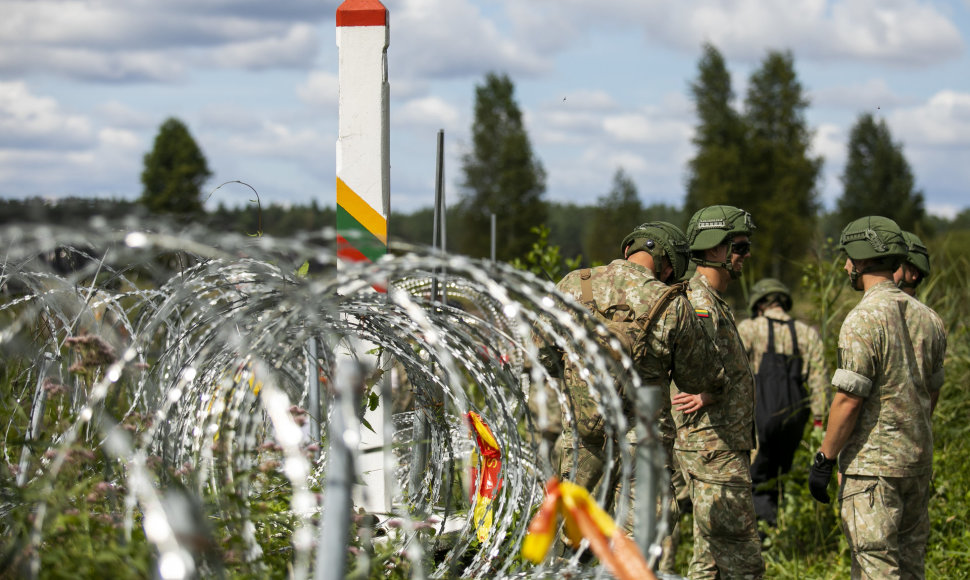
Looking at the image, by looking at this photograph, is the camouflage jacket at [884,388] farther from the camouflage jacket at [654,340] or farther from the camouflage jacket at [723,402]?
the camouflage jacket at [654,340]

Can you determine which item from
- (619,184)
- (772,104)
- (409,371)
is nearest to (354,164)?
(409,371)

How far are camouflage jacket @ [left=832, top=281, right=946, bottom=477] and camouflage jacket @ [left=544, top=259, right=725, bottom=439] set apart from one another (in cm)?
57

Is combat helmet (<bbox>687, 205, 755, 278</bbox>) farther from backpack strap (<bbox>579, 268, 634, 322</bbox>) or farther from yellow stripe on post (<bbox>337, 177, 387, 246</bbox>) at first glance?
yellow stripe on post (<bbox>337, 177, 387, 246</bbox>)

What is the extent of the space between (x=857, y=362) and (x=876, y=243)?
0.57 metres

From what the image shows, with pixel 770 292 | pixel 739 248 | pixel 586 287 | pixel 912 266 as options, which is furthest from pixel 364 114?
pixel 770 292

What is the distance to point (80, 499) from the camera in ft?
8.35

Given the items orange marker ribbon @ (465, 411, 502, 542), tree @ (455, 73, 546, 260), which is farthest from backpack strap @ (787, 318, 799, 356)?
tree @ (455, 73, 546, 260)

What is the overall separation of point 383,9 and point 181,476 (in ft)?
6.77

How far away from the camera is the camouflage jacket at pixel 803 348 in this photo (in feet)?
19.5

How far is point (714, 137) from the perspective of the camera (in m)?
51.7

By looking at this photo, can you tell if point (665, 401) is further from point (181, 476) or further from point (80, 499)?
point (80, 499)

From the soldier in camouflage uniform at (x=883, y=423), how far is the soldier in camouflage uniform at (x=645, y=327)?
574mm

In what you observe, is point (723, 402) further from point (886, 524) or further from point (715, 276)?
point (886, 524)

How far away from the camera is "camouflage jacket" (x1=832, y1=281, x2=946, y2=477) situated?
395 centimetres
